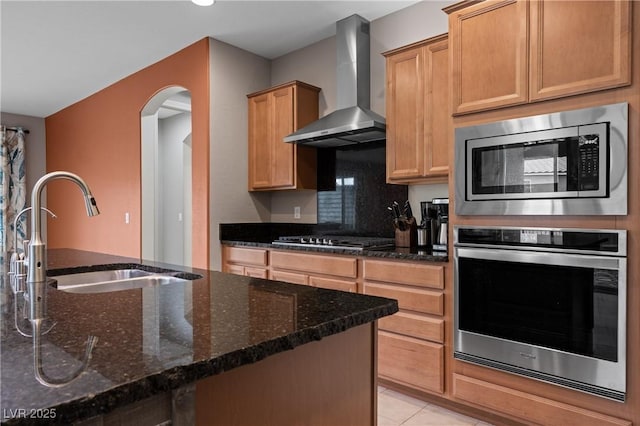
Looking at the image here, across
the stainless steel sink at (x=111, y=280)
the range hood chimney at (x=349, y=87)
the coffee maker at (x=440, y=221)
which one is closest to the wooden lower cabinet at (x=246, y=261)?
the range hood chimney at (x=349, y=87)

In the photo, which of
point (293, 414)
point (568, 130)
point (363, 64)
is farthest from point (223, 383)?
point (363, 64)

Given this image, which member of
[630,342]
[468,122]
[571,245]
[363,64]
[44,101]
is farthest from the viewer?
[44,101]

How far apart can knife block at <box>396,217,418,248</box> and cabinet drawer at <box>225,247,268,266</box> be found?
109 cm

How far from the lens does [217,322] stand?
863 millimetres

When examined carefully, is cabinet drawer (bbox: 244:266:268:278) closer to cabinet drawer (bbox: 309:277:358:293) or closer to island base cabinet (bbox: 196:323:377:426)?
cabinet drawer (bbox: 309:277:358:293)

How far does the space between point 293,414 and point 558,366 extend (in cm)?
162

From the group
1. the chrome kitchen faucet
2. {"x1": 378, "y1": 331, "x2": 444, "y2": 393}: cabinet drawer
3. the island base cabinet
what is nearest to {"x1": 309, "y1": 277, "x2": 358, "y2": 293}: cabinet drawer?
{"x1": 378, "y1": 331, "x2": 444, "y2": 393}: cabinet drawer

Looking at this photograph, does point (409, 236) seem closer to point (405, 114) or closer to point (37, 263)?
point (405, 114)

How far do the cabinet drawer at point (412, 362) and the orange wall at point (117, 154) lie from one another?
183cm

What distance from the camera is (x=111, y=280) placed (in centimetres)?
187

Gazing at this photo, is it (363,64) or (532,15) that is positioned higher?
(363,64)

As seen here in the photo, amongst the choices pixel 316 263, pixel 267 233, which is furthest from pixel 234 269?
pixel 316 263

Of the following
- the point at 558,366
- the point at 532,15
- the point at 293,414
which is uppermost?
the point at 532,15

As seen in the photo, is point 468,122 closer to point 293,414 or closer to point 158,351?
point 293,414
